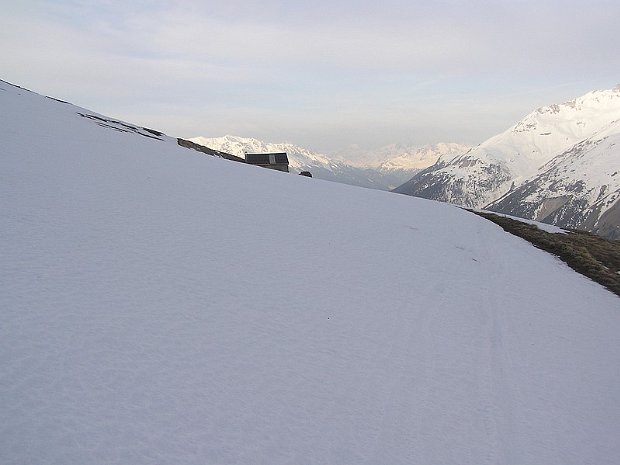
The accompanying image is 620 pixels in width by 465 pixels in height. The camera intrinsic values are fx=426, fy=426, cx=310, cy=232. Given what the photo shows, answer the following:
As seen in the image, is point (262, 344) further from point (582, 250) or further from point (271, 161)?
point (271, 161)

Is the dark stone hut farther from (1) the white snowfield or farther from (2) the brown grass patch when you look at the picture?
(1) the white snowfield

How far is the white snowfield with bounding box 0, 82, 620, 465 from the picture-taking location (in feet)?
19.4

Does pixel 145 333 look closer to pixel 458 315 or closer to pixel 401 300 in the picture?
pixel 401 300

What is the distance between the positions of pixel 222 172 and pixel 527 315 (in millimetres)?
21513

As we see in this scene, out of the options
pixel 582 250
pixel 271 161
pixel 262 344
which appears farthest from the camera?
pixel 271 161

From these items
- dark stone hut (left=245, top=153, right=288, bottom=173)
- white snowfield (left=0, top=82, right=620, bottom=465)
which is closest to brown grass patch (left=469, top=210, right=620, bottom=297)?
white snowfield (left=0, top=82, right=620, bottom=465)

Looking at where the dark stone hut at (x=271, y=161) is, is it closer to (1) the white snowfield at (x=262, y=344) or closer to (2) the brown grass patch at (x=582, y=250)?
(2) the brown grass patch at (x=582, y=250)

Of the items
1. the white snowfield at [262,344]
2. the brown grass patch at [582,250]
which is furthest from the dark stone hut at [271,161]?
the white snowfield at [262,344]

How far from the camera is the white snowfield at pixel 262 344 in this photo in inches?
233

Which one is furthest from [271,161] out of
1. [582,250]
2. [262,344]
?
[262,344]

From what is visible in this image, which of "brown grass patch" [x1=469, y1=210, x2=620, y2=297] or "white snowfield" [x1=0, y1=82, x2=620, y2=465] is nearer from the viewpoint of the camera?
"white snowfield" [x1=0, y1=82, x2=620, y2=465]

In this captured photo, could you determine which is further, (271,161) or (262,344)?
(271,161)

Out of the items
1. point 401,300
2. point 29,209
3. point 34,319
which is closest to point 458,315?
point 401,300

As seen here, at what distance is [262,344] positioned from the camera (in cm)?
856
